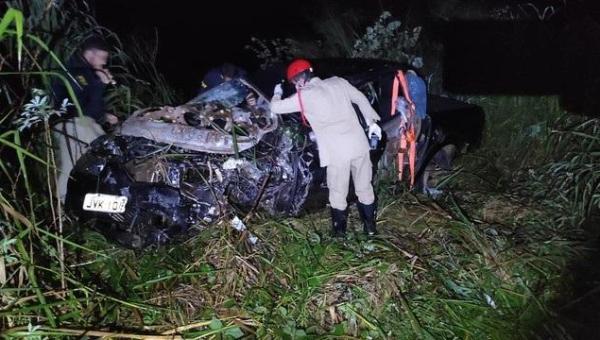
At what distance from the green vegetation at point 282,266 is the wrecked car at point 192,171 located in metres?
0.19

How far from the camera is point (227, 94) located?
4141mm

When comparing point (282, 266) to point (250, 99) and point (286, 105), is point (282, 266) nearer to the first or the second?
point (286, 105)

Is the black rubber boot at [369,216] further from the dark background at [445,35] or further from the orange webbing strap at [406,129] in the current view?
the dark background at [445,35]

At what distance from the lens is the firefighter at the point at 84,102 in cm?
404

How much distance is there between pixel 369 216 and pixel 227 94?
59.8 inches

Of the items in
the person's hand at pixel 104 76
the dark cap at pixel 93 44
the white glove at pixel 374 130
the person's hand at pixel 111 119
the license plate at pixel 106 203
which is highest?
the dark cap at pixel 93 44

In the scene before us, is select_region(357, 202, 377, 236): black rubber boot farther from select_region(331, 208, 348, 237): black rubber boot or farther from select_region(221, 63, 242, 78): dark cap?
select_region(221, 63, 242, 78): dark cap

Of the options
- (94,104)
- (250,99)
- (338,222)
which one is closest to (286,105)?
(250,99)

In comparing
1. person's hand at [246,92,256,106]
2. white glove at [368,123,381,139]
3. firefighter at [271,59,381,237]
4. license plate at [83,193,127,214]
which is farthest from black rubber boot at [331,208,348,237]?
license plate at [83,193,127,214]

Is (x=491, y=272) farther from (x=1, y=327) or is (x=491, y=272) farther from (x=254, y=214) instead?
(x=1, y=327)

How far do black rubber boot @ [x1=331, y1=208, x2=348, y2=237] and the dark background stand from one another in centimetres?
294

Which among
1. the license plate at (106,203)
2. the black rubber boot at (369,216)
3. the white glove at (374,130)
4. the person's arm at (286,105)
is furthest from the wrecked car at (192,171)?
the white glove at (374,130)

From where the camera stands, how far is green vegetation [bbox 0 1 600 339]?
2.95 meters

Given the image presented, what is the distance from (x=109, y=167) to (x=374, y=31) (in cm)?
426
